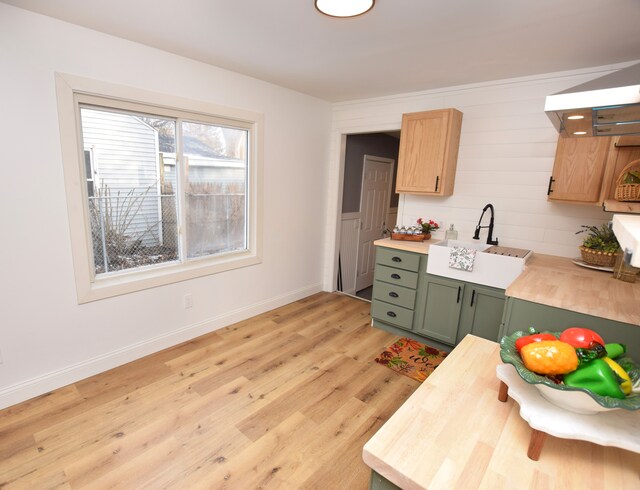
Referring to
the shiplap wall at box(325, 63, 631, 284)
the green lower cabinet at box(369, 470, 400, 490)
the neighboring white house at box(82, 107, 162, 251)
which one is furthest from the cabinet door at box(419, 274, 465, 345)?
the neighboring white house at box(82, 107, 162, 251)

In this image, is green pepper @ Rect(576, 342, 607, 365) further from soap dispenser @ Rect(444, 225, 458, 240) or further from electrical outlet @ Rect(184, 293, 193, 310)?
electrical outlet @ Rect(184, 293, 193, 310)

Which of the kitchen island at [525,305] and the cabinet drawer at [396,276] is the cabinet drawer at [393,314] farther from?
the cabinet drawer at [396,276]

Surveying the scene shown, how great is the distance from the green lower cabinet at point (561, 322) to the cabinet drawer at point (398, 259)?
1.11 m

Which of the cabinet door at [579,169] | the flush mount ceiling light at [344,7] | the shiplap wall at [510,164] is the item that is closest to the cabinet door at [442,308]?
the shiplap wall at [510,164]

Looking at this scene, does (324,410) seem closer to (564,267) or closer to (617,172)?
(564,267)

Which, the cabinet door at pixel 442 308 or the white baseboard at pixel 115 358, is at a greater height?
the cabinet door at pixel 442 308

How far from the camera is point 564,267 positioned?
2.41 meters

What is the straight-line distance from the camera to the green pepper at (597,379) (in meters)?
0.72

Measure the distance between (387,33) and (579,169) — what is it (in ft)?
5.69

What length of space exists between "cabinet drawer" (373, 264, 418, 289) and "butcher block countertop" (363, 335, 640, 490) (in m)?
2.15

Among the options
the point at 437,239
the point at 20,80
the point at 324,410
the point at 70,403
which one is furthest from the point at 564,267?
the point at 20,80

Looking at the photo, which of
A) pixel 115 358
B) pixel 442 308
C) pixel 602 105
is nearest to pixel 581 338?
pixel 602 105

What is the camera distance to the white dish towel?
8.70ft

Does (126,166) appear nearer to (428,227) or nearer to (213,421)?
(213,421)
